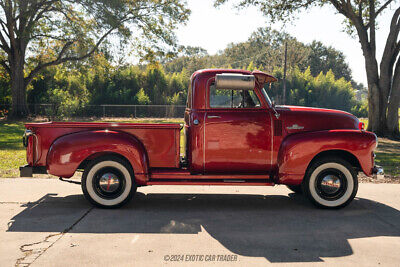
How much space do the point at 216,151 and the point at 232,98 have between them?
2.76 ft

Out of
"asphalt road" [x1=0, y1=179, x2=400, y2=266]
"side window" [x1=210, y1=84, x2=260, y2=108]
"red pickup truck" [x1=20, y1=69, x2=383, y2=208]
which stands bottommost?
"asphalt road" [x1=0, y1=179, x2=400, y2=266]

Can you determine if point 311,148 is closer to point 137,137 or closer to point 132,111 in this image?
point 137,137

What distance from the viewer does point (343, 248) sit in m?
4.25

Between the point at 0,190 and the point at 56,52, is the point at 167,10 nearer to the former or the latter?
the point at 56,52

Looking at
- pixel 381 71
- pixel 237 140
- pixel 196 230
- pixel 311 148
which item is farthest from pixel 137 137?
pixel 381 71

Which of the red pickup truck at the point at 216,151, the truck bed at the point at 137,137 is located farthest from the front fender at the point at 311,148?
the truck bed at the point at 137,137

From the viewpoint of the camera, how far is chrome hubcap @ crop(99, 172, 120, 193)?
18.5 ft

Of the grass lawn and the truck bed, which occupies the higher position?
the truck bed

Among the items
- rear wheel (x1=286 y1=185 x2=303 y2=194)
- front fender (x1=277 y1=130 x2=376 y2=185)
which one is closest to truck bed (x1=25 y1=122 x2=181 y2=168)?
front fender (x1=277 y1=130 x2=376 y2=185)

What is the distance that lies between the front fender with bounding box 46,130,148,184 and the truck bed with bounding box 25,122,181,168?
0.09 meters

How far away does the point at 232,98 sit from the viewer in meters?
5.96

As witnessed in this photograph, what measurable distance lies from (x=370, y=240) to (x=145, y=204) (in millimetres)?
3158

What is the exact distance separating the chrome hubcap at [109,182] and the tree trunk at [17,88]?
2544 centimetres

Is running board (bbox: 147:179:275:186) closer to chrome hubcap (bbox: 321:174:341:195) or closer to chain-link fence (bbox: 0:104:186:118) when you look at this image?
chrome hubcap (bbox: 321:174:341:195)
